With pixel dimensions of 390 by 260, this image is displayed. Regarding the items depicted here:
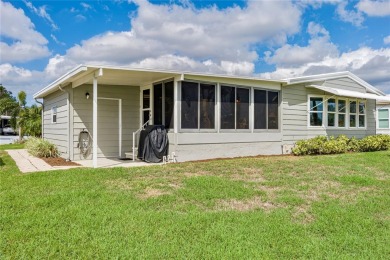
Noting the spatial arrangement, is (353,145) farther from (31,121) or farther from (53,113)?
(31,121)

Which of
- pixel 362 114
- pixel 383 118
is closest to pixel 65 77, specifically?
pixel 362 114

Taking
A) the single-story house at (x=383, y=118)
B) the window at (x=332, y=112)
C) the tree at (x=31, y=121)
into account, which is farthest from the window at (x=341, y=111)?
the tree at (x=31, y=121)

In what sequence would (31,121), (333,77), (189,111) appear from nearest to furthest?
1. (189,111)
2. (333,77)
3. (31,121)

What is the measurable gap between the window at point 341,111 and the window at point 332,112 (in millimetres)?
325

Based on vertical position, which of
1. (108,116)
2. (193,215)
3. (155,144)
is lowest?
(193,215)

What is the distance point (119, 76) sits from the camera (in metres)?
9.71

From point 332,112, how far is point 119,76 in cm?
937

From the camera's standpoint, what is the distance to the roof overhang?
28.6 ft

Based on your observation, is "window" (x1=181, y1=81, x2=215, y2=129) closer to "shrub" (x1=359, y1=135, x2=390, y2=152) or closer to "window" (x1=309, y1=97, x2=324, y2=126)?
"window" (x1=309, y1=97, x2=324, y2=126)

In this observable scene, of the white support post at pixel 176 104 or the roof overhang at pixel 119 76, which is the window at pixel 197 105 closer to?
the white support post at pixel 176 104

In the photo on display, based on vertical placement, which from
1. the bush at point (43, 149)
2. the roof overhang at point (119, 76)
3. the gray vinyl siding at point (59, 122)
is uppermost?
the roof overhang at point (119, 76)

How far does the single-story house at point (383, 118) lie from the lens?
20625mm

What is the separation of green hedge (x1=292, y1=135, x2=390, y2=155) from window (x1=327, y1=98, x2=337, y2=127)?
2.34 feet

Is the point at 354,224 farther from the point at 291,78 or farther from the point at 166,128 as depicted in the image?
the point at 291,78
